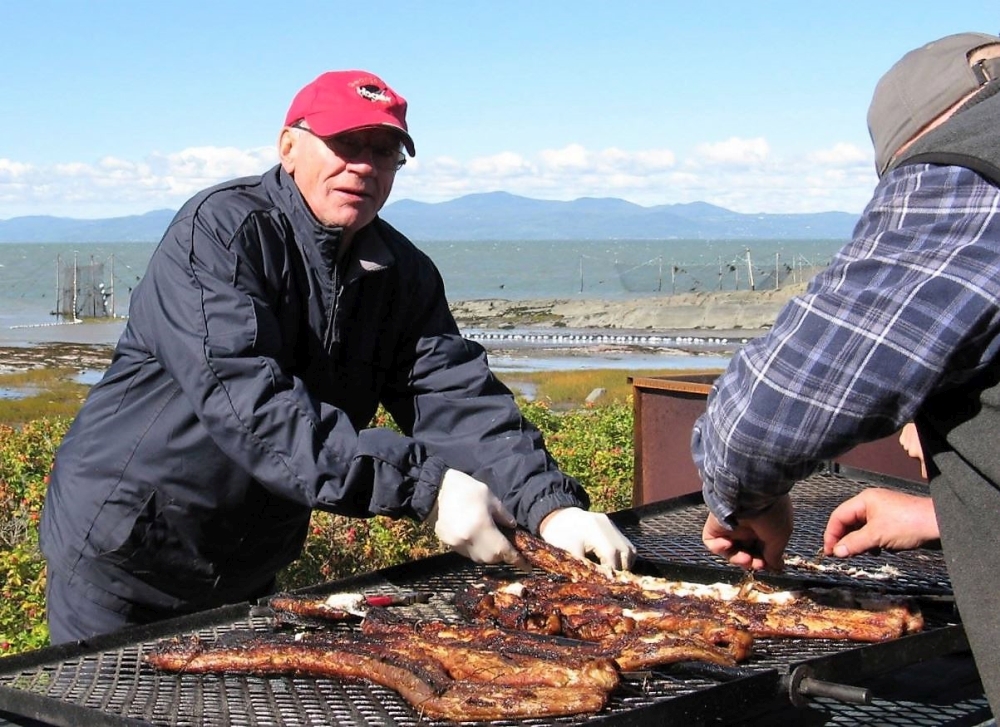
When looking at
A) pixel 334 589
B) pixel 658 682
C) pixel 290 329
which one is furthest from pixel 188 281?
pixel 658 682

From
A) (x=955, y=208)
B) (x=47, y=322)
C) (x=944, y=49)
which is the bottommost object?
(x=47, y=322)

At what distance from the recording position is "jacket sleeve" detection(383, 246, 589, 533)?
399 centimetres

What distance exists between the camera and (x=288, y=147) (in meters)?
4.10

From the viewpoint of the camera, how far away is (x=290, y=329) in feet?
13.0

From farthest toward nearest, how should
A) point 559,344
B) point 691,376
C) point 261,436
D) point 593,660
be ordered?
point 559,344
point 691,376
point 261,436
point 593,660

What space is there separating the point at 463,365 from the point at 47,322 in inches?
2305

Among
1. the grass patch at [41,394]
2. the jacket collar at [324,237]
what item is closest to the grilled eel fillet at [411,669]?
the jacket collar at [324,237]

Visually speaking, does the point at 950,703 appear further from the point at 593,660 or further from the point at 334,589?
the point at 334,589

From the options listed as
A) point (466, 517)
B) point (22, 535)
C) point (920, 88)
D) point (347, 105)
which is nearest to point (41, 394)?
point (22, 535)

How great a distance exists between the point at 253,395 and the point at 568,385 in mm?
25237

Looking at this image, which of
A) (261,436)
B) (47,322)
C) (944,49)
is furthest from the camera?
(47,322)

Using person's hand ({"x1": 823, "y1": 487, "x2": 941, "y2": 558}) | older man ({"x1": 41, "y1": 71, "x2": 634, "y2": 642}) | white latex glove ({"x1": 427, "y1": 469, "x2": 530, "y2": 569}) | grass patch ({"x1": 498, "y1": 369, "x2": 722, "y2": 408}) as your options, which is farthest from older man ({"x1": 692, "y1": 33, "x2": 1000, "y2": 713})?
grass patch ({"x1": 498, "y1": 369, "x2": 722, "y2": 408})

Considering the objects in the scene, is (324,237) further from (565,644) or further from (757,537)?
(757,537)

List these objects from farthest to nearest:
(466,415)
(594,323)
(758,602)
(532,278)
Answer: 1. (532,278)
2. (594,323)
3. (466,415)
4. (758,602)
